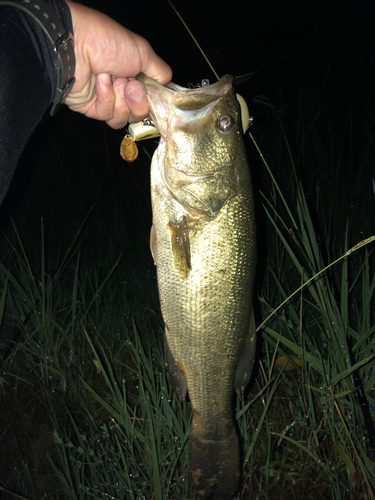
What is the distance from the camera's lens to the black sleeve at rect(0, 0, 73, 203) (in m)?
1.17

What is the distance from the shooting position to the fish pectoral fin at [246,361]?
1.75m

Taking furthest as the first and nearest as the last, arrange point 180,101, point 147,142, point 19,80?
point 147,142, point 180,101, point 19,80

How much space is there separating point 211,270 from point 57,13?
112 centimetres

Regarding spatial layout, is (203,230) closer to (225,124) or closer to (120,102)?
(225,124)

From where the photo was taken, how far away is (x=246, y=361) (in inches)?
70.4

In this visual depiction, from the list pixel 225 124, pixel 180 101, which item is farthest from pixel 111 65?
pixel 225 124

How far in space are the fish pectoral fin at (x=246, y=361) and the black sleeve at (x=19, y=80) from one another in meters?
1.13

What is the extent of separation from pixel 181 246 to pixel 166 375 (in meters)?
1.18

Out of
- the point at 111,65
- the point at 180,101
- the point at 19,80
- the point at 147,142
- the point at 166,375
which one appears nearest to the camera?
the point at 19,80

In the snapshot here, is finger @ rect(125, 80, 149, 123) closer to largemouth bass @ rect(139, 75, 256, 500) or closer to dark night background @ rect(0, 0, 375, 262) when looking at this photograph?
largemouth bass @ rect(139, 75, 256, 500)

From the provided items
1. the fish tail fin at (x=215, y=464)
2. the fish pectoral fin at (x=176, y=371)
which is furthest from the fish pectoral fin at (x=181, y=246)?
the fish tail fin at (x=215, y=464)

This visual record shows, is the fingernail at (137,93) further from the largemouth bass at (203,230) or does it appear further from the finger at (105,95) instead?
the finger at (105,95)

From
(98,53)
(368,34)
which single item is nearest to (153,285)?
(98,53)

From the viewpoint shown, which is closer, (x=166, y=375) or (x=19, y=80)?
(x=19, y=80)
